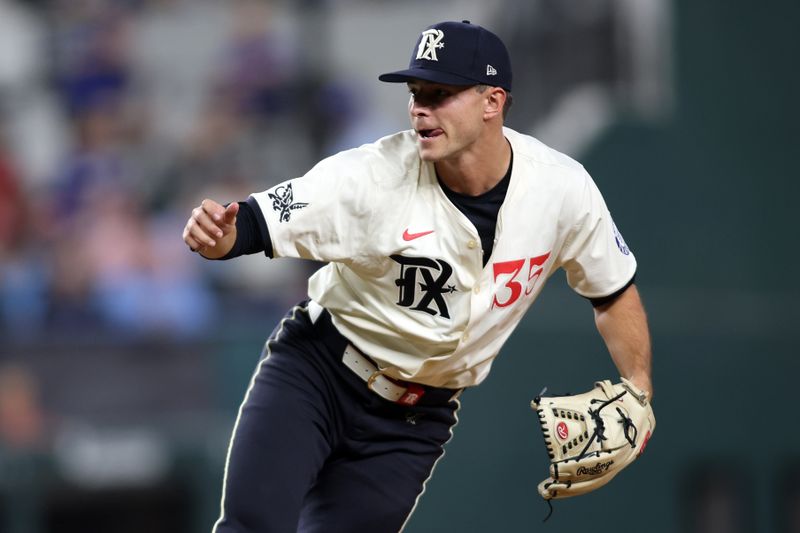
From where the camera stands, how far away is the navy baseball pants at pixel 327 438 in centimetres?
478

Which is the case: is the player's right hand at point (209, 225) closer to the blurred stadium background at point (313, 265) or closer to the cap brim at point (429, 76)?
the cap brim at point (429, 76)

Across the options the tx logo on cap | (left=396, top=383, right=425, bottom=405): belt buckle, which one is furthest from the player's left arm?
the tx logo on cap

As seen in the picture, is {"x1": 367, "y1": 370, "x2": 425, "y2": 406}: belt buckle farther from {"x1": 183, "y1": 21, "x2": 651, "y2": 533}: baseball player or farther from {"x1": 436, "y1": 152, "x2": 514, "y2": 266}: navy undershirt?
{"x1": 436, "y1": 152, "x2": 514, "y2": 266}: navy undershirt

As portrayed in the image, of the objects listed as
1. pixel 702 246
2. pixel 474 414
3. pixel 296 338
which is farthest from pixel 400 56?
pixel 296 338

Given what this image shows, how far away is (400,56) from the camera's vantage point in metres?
11.4

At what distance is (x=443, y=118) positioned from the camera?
4727 mm

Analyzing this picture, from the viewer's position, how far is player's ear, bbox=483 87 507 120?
483cm

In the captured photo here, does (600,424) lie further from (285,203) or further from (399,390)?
(285,203)

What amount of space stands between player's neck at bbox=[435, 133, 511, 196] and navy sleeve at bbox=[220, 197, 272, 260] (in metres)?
0.65

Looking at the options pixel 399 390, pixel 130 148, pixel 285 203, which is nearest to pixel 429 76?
pixel 285 203

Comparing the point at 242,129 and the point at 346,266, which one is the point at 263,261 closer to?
the point at 242,129

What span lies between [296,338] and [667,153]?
5.59m

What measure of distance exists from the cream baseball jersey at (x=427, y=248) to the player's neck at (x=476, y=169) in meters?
0.05

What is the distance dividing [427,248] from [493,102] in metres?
0.54
